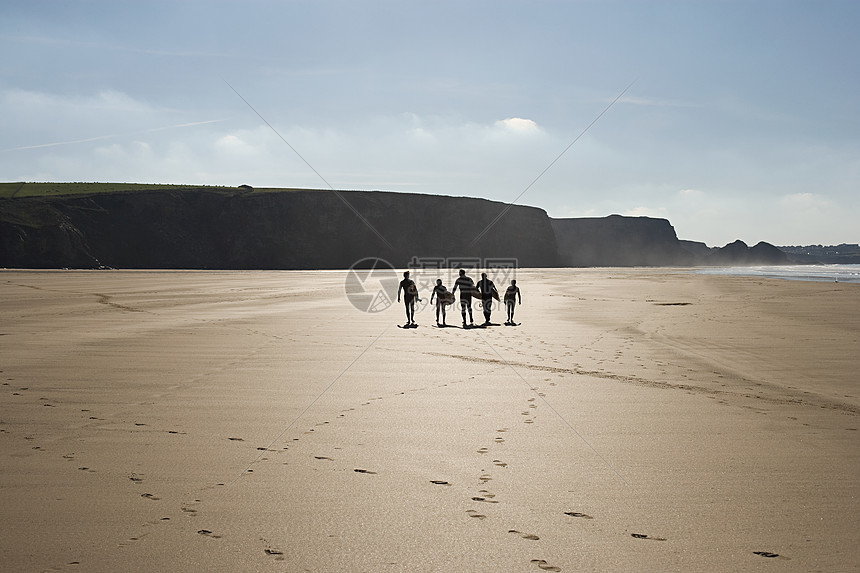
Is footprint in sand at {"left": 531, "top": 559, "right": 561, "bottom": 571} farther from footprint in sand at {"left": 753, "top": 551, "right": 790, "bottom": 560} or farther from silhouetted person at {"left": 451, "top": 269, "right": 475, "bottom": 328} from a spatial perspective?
silhouetted person at {"left": 451, "top": 269, "right": 475, "bottom": 328}

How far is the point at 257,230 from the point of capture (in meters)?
135

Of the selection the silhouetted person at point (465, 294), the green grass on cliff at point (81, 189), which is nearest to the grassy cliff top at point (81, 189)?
the green grass on cliff at point (81, 189)

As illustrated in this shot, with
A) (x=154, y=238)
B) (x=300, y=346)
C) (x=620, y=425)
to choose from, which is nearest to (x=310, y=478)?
(x=620, y=425)

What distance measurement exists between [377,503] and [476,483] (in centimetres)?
89

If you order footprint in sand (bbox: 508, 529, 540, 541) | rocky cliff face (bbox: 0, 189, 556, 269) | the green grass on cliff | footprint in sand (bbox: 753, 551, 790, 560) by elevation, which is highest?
the green grass on cliff

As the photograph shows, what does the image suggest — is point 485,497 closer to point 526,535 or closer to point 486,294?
point 526,535

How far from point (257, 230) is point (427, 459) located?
135214 mm

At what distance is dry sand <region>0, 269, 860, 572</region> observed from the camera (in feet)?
13.2

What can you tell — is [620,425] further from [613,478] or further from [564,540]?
[564,540]

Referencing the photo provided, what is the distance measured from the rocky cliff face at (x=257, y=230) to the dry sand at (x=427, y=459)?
11416 cm

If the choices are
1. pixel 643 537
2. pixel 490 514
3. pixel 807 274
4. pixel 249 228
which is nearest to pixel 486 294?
pixel 490 514

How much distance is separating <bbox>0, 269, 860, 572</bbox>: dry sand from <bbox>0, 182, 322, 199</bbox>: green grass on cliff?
135 meters

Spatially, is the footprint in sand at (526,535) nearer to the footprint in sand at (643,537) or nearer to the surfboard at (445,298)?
the footprint in sand at (643,537)

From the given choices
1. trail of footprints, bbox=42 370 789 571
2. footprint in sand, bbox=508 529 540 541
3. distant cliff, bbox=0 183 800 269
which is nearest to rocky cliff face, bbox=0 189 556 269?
distant cliff, bbox=0 183 800 269
